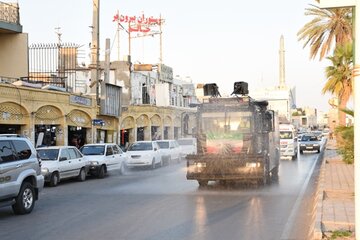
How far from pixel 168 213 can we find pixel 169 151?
2068 centimetres

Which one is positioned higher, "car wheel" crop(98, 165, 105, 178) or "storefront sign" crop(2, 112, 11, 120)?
"storefront sign" crop(2, 112, 11, 120)

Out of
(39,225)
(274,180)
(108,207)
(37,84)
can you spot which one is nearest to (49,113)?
(37,84)

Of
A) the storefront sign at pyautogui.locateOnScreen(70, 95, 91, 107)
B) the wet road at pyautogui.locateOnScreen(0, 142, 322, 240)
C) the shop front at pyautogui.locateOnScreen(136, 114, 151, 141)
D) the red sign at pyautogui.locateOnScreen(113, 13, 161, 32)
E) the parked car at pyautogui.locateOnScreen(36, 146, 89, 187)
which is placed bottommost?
the wet road at pyautogui.locateOnScreen(0, 142, 322, 240)

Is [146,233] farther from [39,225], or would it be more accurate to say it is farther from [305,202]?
[305,202]

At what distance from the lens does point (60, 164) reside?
66.6ft

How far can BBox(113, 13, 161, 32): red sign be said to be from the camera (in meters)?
61.1

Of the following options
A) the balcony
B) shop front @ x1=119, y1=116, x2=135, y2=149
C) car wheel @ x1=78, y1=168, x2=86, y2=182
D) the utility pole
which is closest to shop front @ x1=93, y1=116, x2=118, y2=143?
the utility pole

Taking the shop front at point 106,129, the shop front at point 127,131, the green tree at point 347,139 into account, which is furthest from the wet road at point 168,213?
the shop front at point 127,131

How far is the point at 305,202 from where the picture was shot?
1384 cm

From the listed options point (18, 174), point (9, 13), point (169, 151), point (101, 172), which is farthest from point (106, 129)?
point (18, 174)

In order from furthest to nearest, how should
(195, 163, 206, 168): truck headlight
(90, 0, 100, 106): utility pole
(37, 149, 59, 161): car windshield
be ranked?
(90, 0, 100, 106): utility pole → (37, 149, 59, 161): car windshield → (195, 163, 206, 168): truck headlight

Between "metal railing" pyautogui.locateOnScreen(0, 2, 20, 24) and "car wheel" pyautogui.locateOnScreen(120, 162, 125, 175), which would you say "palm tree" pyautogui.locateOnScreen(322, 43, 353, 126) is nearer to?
"car wheel" pyautogui.locateOnScreen(120, 162, 125, 175)

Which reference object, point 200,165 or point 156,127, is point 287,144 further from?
point 156,127

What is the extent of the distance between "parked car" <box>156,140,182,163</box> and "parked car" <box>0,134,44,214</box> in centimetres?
1858
